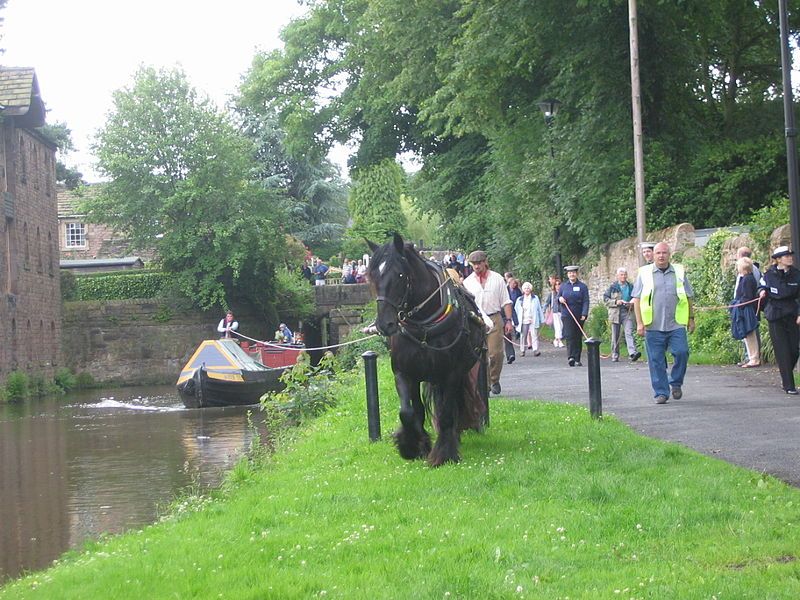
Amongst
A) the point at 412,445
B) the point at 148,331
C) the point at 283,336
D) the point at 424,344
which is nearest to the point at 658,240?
the point at 412,445

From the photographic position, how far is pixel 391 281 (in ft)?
32.5

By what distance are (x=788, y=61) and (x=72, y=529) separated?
11032 mm

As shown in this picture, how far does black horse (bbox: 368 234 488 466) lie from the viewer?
32.9 feet

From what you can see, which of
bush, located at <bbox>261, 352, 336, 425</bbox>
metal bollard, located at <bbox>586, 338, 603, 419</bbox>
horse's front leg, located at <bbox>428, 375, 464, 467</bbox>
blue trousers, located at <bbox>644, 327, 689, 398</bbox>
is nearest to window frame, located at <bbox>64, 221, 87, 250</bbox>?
bush, located at <bbox>261, 352, 336, 425</bbox>

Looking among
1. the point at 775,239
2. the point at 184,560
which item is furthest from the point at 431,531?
the point at 775,239

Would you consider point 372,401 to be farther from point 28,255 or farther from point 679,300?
point 28,255

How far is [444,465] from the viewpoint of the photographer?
397 inches

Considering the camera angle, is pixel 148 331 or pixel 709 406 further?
pixel 148 331

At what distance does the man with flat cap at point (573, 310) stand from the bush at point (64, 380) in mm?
29964

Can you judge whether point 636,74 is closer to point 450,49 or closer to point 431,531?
point 450,49

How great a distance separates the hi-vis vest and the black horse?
3.98 metres

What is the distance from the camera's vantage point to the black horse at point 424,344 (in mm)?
10023

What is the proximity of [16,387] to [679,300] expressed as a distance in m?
32.2

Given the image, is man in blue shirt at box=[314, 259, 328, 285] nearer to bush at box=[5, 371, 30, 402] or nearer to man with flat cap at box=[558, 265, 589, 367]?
bush at box=[5, 371, 30, 402]
